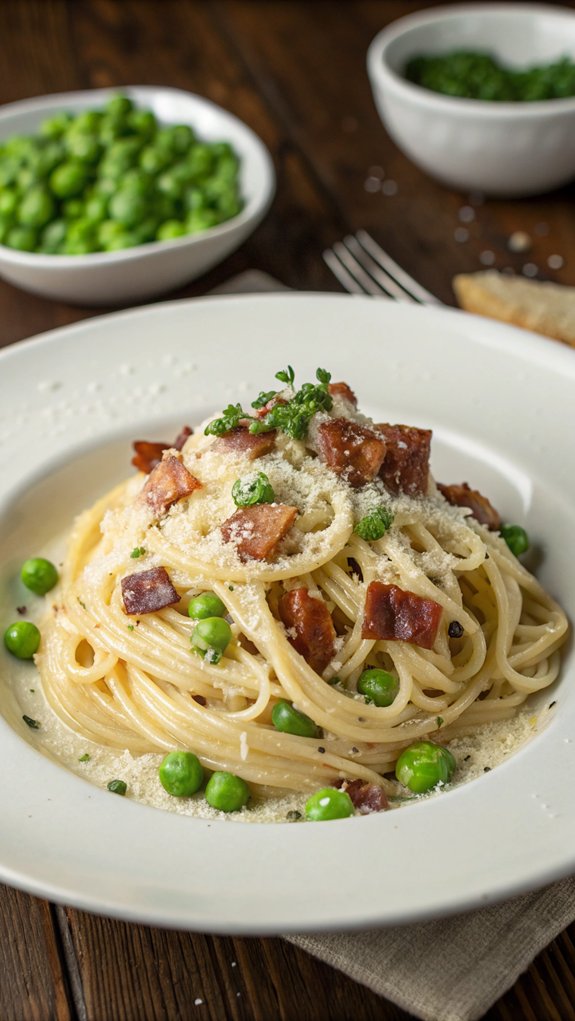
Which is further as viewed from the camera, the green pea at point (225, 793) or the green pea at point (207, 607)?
the green pea at point (207, 607)

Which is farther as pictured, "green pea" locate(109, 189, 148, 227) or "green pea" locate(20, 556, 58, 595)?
"green pea" locate(109, 189, 148, 227)

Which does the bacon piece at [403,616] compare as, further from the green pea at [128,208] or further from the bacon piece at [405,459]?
the green pea at [128,208]

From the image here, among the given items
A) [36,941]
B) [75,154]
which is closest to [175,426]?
[36,941]

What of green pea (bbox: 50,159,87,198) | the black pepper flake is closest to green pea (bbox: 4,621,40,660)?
the black pepper flake

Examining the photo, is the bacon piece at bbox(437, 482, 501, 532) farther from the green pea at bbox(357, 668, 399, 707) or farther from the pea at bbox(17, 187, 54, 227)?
the pea at bbox(17, 187, 54, 227)

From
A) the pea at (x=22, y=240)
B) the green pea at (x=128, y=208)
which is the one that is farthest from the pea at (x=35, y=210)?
the green pea at (x=128, y=208)

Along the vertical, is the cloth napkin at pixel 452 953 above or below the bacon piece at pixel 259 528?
below

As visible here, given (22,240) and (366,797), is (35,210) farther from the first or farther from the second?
(366,797)

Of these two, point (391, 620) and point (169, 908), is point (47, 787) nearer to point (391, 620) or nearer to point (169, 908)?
point (169, 908)
